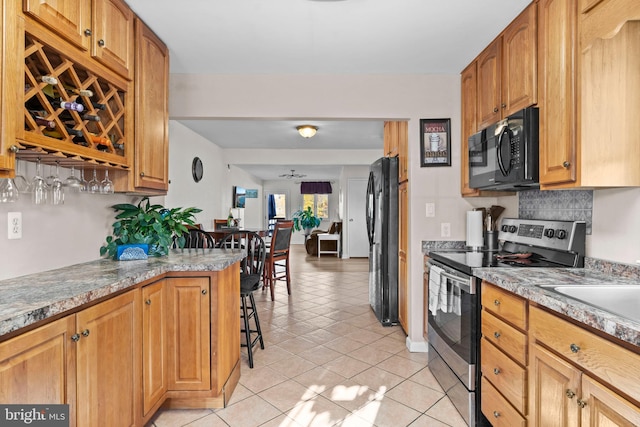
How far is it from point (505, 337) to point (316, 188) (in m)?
9.89

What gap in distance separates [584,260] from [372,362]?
1.59 m

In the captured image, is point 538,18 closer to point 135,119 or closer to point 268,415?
point 135,119

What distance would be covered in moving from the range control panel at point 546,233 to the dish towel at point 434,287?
601 mm


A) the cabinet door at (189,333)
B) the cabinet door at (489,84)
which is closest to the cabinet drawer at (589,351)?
the cabinet door at (489,84)

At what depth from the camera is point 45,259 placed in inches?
70.2

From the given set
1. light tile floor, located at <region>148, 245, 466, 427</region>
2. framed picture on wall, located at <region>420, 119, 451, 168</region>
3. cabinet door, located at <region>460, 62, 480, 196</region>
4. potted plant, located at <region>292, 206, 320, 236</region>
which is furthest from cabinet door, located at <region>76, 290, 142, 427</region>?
potted plant, located at <region>292, 206, 320, 236</region>

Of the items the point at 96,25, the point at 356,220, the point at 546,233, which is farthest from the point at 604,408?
the point at 356,220

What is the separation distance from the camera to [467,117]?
109 inches

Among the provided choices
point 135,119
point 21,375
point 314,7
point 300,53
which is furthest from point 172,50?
point 21,375

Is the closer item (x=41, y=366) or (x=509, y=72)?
(x=41, y=366)

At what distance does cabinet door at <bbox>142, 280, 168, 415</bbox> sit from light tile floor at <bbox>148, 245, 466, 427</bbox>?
0.24 meters

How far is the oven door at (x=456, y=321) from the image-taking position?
74.5 inches

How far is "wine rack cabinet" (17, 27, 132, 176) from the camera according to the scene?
1.42 m

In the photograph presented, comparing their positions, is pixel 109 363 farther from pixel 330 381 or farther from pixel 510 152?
pixel 510 152
